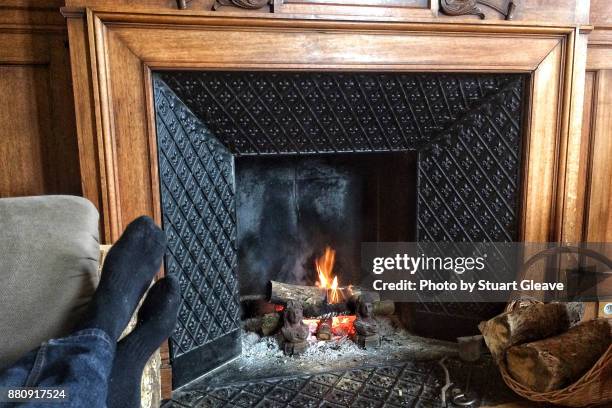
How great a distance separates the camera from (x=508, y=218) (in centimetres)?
152

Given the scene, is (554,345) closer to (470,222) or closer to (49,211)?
(470,222)

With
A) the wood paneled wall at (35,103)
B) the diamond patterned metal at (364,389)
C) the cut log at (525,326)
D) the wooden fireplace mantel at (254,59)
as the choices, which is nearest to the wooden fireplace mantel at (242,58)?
the wooden fireplace mantel at (254,59)

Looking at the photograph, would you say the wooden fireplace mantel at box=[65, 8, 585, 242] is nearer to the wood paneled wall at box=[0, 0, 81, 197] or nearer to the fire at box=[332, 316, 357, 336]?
the wood paneled wall at box=[0, 0, 81, 197]

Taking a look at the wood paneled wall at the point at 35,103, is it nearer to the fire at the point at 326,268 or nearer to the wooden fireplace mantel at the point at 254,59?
the wooden fireplace mantel at the point at 254,59

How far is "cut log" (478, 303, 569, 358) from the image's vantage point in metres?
1.29

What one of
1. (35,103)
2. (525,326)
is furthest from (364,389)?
(35,103)

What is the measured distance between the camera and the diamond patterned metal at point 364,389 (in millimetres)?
1301

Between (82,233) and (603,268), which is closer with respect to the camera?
(82,233)

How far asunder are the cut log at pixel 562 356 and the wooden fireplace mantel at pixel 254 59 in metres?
0.48

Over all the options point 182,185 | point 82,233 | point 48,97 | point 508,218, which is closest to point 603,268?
point 508,218

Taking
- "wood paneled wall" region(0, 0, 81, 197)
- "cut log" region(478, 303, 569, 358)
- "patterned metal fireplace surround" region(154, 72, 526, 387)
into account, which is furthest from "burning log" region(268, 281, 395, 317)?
"wood paneled wall" region(0, 0, 81, 197)

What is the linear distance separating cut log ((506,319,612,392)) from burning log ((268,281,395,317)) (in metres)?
0.60

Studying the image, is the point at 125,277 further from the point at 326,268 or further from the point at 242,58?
the point at 326,268

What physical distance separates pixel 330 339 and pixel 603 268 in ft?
3.22
